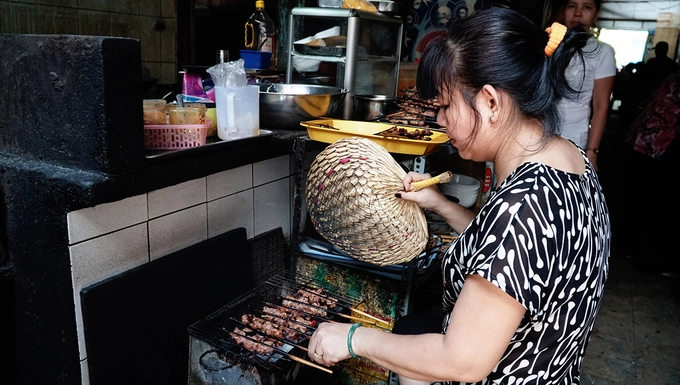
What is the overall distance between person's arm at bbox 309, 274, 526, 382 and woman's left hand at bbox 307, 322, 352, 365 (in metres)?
0.16

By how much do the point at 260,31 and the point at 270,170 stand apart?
4.64 feet

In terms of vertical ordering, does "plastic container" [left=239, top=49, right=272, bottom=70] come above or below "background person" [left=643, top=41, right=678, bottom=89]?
below

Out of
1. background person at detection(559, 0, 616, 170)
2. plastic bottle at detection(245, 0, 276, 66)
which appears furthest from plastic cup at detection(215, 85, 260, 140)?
background person at detection(559, 0, 616, 170)

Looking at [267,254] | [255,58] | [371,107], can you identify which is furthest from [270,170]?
[255,58]

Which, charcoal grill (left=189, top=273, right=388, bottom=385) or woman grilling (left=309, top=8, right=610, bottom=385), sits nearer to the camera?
woman grilling (left=309, top=8, right=610, bottom=385)

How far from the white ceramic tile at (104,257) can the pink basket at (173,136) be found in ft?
1.11

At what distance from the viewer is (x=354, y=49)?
2.92 metres

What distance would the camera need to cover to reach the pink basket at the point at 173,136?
1.95 m

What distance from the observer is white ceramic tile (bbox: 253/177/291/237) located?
2732 millimetres

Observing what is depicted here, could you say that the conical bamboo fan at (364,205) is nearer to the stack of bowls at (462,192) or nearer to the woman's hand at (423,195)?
the woman's hand at (423,195)


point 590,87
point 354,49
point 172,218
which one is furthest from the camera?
point 590,87

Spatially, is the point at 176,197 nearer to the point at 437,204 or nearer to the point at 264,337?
the point at 264,337

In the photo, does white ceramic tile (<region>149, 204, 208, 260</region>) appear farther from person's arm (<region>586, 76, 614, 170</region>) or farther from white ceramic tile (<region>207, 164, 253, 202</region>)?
person's arm (<region>586, 76, 614, 170</region>)

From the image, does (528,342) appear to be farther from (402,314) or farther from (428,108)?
(428,108)
